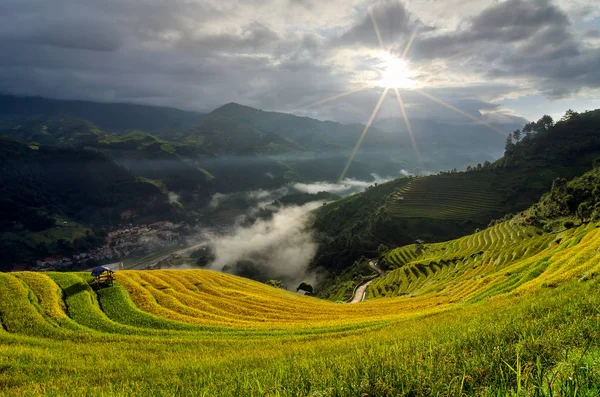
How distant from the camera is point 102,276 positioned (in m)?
27.2

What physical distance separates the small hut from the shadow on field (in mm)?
1171

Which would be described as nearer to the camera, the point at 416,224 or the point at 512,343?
the point at 512,343

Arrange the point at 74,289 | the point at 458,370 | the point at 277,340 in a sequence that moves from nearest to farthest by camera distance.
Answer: the point at 458,370 < the point at 277,340 < the point at 74,289

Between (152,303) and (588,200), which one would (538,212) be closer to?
(588,200)

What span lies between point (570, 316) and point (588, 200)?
354 ft

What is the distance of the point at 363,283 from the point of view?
112000 millimetres

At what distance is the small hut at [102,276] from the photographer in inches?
1041

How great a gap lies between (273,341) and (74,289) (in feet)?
64.4

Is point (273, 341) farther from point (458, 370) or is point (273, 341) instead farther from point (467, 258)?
point (467, 258)

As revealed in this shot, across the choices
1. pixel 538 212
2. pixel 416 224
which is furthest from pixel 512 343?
pixel 416 224

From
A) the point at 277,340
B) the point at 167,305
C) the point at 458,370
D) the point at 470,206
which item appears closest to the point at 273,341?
the point at 277,340

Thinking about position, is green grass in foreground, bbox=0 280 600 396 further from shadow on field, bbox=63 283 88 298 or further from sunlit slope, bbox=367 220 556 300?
sunlit slope, bbox=367 220 556 300

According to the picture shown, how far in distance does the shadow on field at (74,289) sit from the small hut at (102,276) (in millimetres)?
1171

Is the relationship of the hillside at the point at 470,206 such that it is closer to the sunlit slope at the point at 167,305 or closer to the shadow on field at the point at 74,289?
the sunlit slope at the point at 167,305
